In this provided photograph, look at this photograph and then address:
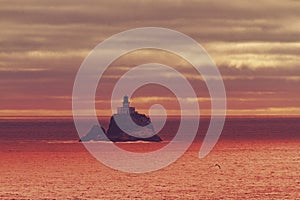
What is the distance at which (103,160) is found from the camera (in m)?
192

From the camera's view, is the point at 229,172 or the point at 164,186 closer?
the point at 164,186

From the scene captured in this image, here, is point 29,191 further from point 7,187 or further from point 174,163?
point 174,163

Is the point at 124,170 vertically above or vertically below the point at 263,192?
above

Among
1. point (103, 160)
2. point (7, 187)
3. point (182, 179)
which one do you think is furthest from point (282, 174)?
point (7, 187)

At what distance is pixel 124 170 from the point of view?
172000mm

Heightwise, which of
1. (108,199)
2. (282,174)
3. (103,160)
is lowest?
(108,199)

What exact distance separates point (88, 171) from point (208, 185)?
36.6 metres

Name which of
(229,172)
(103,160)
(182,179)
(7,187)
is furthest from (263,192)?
(103,160)

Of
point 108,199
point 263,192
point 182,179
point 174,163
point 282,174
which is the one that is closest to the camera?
point 108,199

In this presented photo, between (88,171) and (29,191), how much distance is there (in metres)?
38.7

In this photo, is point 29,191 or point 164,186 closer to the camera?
point 29,191

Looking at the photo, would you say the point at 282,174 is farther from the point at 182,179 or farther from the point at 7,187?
the point at 7,187

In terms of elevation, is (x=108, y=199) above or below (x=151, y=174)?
below

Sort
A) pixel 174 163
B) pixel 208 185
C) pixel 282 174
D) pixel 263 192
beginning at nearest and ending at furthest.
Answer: pixel 263 192, pixel 208 185, pixel 282 174, pixel 174 163
